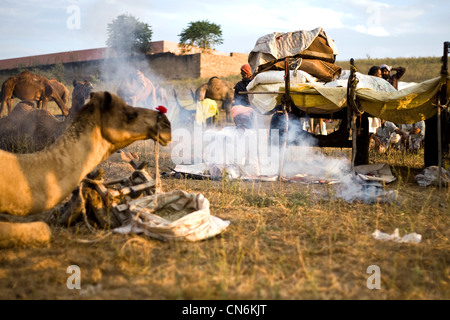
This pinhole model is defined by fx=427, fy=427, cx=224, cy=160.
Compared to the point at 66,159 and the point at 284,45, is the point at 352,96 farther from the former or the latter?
the point at 66,159

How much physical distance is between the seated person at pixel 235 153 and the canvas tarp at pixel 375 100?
29.2 inches

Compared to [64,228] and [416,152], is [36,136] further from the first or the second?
[416,152]

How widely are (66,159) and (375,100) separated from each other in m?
4.86

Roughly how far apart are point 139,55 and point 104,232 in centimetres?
3569

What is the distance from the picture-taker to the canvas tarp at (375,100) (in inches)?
255

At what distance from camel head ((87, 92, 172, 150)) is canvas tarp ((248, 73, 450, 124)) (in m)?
3.67

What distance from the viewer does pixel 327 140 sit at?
7.75 m

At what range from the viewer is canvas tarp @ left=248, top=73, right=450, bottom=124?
6480 millimetres

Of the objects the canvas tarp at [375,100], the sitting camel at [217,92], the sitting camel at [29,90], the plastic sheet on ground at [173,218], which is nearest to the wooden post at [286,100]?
the canvas tarp at [375,100]

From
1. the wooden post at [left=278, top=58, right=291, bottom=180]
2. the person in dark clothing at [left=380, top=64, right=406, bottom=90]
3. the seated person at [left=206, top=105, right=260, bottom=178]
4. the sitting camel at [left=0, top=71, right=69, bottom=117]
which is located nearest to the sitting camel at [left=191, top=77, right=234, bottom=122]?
the sitting camel at [left=0, top=71, right=69, bottom=117]

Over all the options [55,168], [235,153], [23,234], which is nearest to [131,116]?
[55,168]

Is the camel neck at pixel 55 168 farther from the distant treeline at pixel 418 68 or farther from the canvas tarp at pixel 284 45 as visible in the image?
the distant treeline at pixel 418 68
